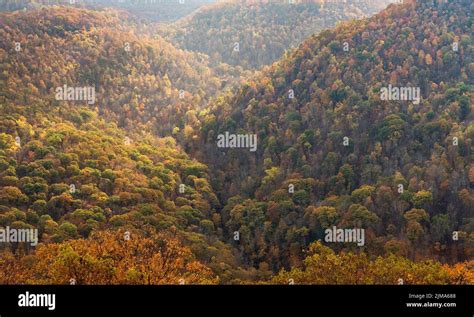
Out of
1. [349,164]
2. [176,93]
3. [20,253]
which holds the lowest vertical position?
[20,253]

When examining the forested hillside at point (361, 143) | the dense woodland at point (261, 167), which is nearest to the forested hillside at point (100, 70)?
the dense woodland at point (261, 167)

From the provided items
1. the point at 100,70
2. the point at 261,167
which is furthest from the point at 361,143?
the point at 100,70

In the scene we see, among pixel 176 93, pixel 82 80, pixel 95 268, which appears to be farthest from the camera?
pixel 176 93

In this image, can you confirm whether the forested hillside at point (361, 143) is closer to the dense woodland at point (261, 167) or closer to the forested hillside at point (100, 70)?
the dense woodland at point (261, 167)

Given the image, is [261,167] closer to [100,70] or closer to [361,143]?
[361,143]

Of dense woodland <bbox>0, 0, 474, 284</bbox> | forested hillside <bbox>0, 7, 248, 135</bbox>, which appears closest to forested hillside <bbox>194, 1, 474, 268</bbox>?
dense woodland <bbox>0, 0, 474, 284</bbox>

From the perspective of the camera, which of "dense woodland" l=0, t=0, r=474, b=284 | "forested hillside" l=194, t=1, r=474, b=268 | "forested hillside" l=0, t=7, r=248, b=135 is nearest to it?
"dense woodland" l=0, t=0, r=474, b=284

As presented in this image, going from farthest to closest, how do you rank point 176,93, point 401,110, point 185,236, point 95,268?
point 176,93
point 401,110
point 185,236
point 95,268

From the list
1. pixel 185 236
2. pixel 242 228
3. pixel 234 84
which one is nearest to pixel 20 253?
pixel 185 236

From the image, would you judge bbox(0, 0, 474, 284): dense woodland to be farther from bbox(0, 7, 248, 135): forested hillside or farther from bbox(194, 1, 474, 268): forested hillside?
bbox(0, 7, 248, 135): forested hillside
